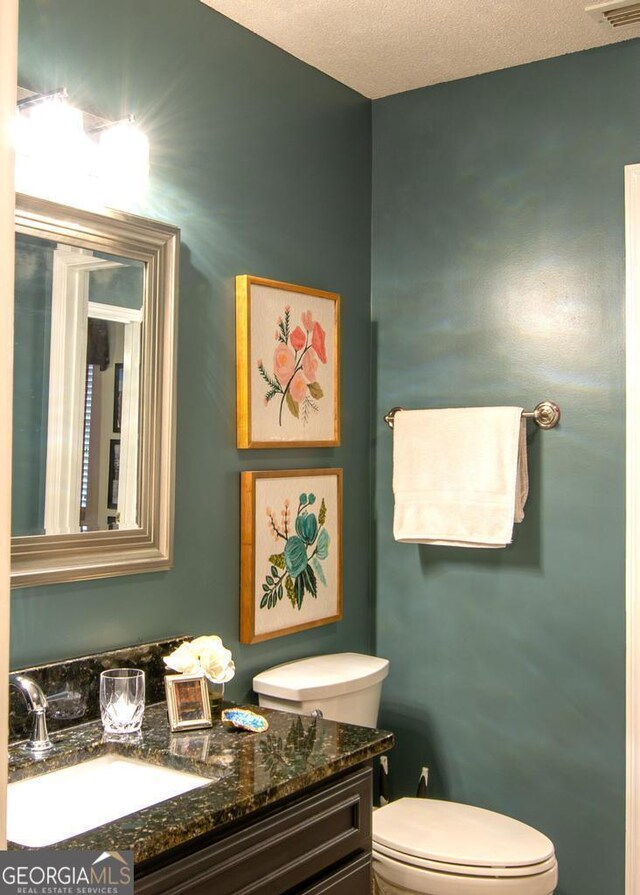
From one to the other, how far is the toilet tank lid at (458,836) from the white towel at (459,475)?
701 mm

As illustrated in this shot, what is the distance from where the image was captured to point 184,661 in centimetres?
190

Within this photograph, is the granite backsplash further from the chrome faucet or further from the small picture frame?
the small picture frame

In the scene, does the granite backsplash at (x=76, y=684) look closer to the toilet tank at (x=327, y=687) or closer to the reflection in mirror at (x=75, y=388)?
the reflection in mirror at (x=75, y=388)

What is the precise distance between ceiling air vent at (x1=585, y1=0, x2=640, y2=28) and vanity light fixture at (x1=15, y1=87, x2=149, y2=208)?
1.15m

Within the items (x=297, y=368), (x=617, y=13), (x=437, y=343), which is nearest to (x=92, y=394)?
(x=297, y=368)

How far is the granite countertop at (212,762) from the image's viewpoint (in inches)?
51.3

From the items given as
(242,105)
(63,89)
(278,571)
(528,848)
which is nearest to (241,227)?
(242,105)

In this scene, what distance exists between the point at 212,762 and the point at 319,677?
27.1 inches

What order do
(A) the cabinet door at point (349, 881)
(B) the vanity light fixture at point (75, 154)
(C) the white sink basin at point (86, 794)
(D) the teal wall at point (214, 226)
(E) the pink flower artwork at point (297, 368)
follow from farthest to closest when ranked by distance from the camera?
(E) the pink flower artwork at point (297, 368) < (D) the teal wall at point (214, 226) < (B) the vanity light fixture at point (75, 154) < (A) the cabinet door at point (349, 881) < (C) the white sink basin at point (86, 794)

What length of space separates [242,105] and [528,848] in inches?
76.1

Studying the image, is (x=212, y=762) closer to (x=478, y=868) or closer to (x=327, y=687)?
(x=327, y=687)

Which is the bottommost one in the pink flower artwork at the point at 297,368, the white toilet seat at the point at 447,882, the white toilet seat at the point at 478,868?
the white toilet seat at the point at 447,882

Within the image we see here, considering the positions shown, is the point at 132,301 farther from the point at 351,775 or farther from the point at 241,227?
the point at 351,775

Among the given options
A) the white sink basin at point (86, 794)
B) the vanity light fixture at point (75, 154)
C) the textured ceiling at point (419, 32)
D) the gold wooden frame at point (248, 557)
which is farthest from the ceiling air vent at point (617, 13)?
the white sink basin at point (86, 794)
